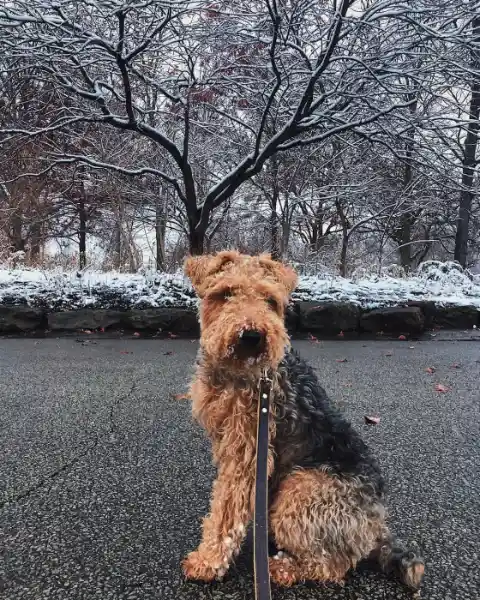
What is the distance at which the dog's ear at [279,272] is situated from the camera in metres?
2.26

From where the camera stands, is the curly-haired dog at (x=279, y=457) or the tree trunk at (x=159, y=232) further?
the tree trunk at (x=159, y=232)

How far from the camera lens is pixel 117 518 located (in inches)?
90.7

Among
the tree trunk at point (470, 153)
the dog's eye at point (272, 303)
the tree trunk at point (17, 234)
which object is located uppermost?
the tree trunk at point (470, 153)

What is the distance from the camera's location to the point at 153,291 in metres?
8.73

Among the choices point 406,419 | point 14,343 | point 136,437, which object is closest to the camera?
point 136,437

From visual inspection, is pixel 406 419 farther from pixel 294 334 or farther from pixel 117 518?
pixel 294 334

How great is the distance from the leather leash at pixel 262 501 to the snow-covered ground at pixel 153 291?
6.34 meters

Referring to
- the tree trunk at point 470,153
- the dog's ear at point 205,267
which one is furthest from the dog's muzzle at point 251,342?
the tree trunk at point 470,153

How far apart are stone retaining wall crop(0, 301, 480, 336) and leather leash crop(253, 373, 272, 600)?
6038mm

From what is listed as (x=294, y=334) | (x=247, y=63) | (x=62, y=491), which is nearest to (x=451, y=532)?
(x=62, y=491)

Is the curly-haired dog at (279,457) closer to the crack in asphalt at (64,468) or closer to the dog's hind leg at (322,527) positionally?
the dog's hind leg at (322,527)

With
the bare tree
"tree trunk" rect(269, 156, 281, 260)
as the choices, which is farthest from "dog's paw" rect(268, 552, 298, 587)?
"tree trunk" rect(269, 156, 281, 260)

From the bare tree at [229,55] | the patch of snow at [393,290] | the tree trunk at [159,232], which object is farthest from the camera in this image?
the tree trunk at [159,232]

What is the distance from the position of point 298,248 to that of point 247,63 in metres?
11.0
